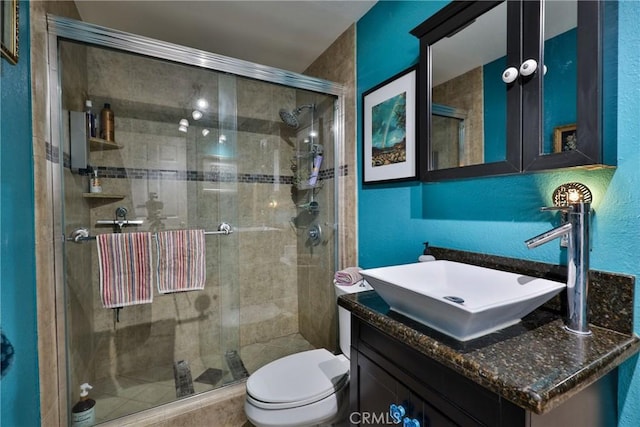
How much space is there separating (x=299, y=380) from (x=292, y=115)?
5.97 ft

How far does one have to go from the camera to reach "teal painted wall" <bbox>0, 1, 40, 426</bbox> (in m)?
0.91

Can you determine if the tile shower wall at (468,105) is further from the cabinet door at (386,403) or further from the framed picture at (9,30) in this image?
the framed picture at (9,30)

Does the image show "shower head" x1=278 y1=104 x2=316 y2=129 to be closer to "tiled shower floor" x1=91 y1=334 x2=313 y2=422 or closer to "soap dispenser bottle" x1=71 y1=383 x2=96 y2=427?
"tiled shower floor" x1=91 y1=334 x2=313 y2=422

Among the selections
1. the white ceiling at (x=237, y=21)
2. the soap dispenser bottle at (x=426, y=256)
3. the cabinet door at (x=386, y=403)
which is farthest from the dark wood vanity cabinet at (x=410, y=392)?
the white ceiling at (x=237, y=21)

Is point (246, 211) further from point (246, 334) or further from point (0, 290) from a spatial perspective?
point (0, 290)

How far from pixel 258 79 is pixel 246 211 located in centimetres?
97

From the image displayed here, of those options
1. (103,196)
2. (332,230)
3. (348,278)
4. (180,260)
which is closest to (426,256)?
(348,278)

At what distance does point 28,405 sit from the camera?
1.05 meters

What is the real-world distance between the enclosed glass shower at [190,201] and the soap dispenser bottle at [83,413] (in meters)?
0.04

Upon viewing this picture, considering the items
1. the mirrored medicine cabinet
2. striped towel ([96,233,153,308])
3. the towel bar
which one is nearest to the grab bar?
the towel bar

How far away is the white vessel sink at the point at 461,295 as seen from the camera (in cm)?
65

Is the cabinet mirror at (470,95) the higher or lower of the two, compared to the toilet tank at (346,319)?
higher

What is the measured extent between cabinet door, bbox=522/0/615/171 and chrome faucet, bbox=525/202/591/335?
147mm

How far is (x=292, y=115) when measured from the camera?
2.21 m
